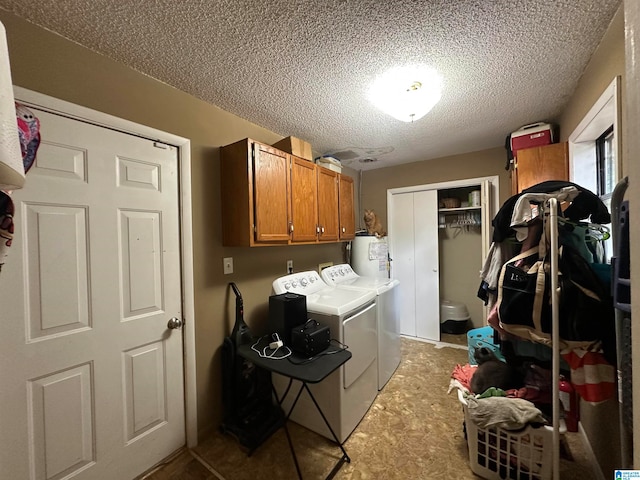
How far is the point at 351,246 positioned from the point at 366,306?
1.39m

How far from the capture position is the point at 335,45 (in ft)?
4.30

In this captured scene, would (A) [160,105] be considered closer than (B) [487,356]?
Yes

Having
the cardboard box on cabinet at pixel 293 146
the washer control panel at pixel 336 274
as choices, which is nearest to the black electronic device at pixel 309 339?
the washer control panel at pixel 336 274

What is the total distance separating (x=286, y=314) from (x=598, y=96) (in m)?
2.21

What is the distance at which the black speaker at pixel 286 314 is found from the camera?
165 cm

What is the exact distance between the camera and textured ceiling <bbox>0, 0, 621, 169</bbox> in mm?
1102

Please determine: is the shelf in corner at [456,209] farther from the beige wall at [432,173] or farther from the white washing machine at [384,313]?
the white washing machine at [384,313]

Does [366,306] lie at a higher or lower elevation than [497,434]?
higher

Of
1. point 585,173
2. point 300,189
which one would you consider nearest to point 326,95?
point 300,189

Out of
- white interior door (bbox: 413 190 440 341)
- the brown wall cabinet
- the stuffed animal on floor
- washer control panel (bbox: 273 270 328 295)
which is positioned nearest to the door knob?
the brown wall cabinet

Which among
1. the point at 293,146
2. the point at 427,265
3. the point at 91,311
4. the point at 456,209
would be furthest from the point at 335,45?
the point at 427,265

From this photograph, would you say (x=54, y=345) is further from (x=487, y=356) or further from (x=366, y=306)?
(x=487, y=356)

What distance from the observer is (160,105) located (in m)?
1.59

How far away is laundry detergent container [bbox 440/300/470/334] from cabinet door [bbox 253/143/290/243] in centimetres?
263
